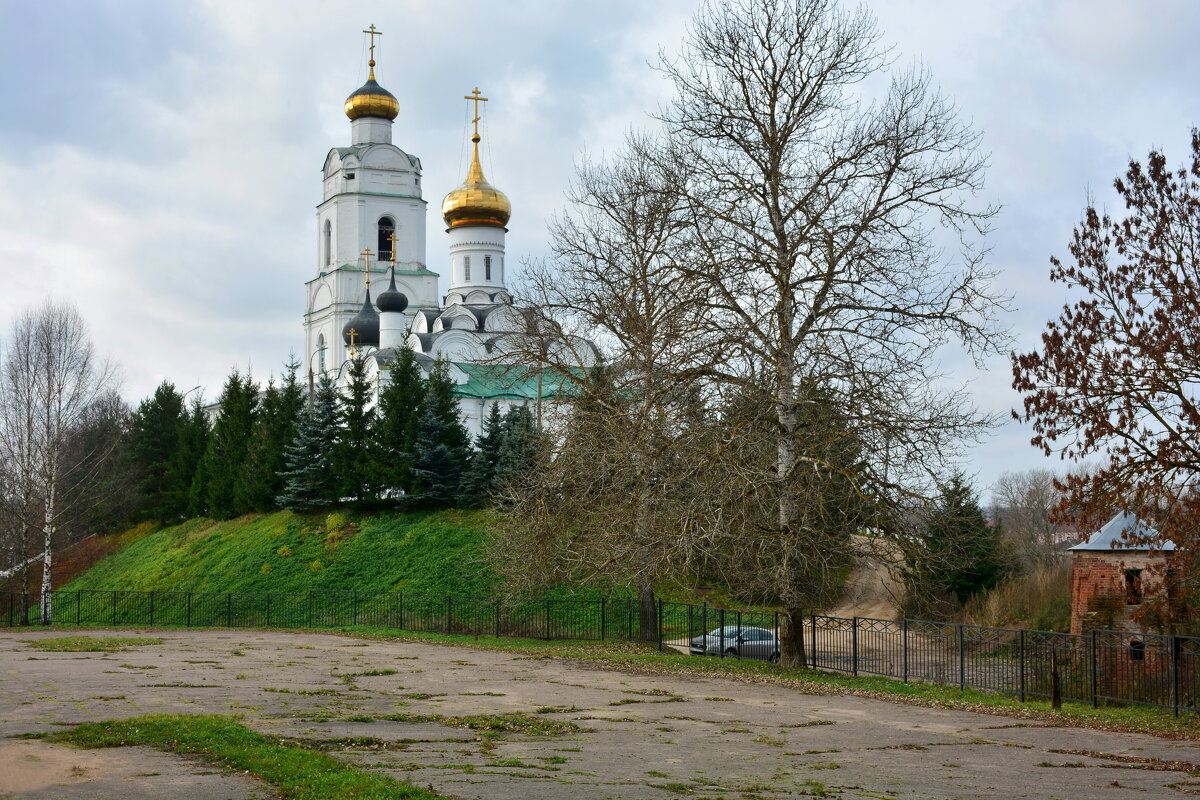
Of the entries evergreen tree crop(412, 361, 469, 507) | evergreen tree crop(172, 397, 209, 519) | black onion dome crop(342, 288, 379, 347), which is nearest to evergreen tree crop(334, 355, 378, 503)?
evergreen tree crop(412, 361, 469, 507)

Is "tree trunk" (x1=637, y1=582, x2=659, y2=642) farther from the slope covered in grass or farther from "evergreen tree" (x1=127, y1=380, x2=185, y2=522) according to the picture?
"evergreen tree" (x1=127, y1=380, x2=185, y2=522)

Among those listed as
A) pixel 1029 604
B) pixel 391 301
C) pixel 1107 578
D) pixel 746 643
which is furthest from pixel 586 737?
pixel 391 301

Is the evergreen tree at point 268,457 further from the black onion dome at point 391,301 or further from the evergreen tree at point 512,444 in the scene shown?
the black onion dome at point 391,301

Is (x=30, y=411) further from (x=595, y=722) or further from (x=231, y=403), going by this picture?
(x=595, y=722)

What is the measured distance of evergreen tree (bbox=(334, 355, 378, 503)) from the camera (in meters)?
38.2

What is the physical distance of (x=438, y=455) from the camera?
125 feet

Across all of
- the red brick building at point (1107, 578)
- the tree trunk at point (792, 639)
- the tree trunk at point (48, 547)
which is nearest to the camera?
the tree trunk at point (792, 639)

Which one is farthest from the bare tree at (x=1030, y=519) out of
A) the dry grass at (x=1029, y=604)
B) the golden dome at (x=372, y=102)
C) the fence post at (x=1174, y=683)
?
the golden dome at (x=372, y=102)

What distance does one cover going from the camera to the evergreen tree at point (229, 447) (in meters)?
42.7

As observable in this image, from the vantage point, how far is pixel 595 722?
1270cm

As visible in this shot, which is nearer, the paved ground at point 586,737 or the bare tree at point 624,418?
the paved ground at point 586,737

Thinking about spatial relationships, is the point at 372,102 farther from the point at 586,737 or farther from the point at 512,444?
the point at 586,737

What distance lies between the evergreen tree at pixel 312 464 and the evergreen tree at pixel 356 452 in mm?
337

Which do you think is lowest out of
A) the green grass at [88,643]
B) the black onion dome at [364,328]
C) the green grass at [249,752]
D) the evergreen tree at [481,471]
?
the green grass at [88,643]
